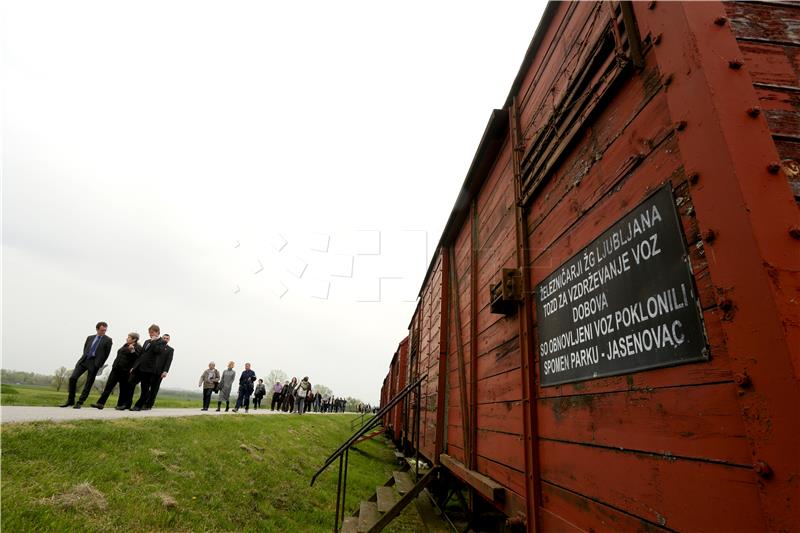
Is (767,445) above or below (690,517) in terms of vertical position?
above

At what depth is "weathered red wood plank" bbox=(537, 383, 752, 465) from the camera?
1206 mm

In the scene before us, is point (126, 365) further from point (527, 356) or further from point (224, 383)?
point (527, 356)

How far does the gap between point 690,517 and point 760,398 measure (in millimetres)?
574

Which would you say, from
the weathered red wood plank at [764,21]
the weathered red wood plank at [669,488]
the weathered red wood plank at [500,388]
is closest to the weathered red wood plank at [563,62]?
the weathered red wood plank at [764,21]

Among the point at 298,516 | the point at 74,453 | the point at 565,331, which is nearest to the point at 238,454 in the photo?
the point at 298,516

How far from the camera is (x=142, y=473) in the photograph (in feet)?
17.5

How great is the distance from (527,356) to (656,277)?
4.24 feet

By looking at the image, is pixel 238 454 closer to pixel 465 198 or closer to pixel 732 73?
pixel 465 198

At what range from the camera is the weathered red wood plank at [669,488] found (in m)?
1.14

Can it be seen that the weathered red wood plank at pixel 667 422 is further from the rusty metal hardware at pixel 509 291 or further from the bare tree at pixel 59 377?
the bare tree at pixel 59 377

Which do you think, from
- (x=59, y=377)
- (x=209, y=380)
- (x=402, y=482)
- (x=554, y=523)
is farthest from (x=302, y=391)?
(x=59, y=377)

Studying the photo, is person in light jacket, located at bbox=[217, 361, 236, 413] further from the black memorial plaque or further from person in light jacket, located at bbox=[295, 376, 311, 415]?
the black memorial plaque

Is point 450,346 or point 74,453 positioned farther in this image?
point 450,346

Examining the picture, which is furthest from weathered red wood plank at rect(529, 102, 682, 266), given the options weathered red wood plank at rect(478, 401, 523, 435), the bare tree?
the bare tree
